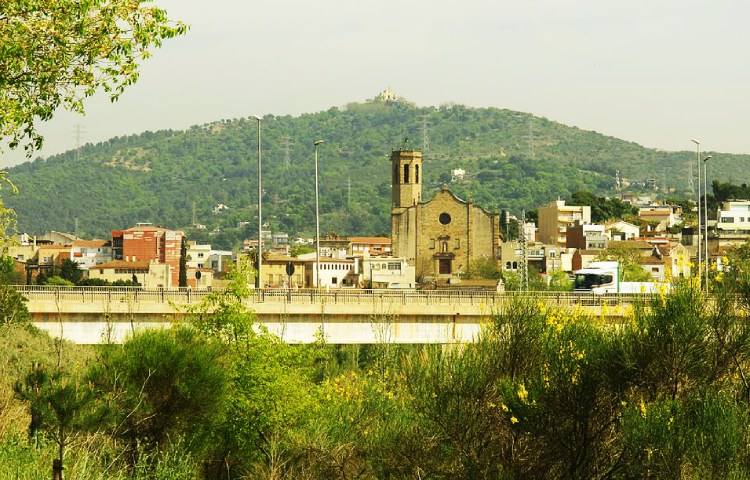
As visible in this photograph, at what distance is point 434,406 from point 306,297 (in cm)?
2166

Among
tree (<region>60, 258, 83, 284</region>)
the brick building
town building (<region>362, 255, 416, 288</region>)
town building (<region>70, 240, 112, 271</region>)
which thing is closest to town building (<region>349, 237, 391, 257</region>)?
town building (<region>70, 240, 112, 271</region>)

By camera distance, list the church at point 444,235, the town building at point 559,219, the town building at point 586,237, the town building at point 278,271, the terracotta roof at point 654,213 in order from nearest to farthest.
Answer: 1. the town building at point 278,271
2. the church at point 444,235
3. the town building at point 586,237
4. the town building at point 559,219
5. the terracotta roof at point 654,213

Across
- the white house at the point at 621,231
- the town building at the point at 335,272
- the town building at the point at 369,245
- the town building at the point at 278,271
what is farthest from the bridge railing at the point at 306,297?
the town building at the point at 369,245

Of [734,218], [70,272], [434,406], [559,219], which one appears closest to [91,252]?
[70,272]

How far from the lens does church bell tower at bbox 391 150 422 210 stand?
531ft

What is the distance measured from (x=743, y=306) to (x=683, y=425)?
4684mm

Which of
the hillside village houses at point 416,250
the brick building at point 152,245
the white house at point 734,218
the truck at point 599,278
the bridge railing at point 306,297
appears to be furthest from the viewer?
the white house at point 734,218

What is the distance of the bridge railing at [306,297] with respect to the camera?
44812mm

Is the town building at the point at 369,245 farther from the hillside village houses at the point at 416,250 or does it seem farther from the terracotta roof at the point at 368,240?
the hillside village houses at the point at 416,250

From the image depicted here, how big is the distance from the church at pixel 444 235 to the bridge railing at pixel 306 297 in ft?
311

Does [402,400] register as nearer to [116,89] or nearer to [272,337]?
[272,337]

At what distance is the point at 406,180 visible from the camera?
162875mm

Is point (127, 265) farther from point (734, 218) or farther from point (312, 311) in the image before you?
point (312, 311)

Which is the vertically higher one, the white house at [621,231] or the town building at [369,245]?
the white house at [621,231]
